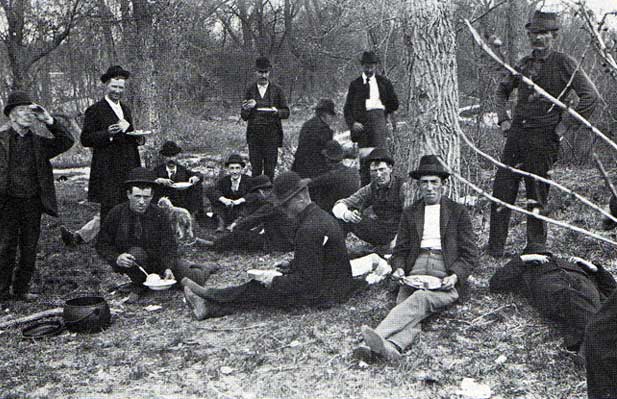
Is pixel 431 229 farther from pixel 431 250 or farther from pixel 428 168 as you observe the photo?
pixel 428 168

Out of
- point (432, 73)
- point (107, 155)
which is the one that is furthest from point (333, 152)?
point (107, 155)

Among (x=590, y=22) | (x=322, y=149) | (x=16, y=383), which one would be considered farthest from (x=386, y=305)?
(x=590, y=22)

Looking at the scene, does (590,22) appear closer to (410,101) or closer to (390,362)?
(390,362)

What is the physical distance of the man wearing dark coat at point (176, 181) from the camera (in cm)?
901

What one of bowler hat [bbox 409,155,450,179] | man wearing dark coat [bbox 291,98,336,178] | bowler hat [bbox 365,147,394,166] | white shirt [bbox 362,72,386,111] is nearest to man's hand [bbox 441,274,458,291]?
bowler hat [bbox 409,155,450,179]

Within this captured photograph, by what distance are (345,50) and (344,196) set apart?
56.8 ft

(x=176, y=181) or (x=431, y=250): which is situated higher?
(x=176, y=181)

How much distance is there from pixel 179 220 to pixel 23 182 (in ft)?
8.16

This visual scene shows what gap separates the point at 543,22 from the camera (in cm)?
609

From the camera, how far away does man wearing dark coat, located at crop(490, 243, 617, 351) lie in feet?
15.6

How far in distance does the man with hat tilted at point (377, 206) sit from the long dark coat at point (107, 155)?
8.44ft

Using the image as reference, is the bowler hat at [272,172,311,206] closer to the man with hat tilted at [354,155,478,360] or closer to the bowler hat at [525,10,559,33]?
the man with hat tilted at [354,155,478,360]

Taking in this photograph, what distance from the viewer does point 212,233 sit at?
923cm

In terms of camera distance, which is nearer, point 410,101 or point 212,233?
point 410,101
